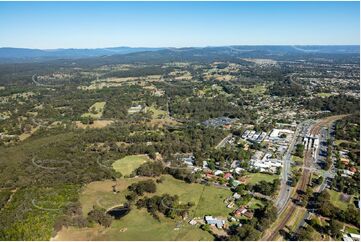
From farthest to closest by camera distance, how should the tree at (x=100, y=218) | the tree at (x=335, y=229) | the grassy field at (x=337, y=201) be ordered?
the grassy field at (x=337, y=201)
the tree at (x=100, y=218)
the tree at (x=335, y=229)

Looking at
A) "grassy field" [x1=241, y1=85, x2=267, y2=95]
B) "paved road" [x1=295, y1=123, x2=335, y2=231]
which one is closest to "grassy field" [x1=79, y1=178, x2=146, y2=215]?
"paved road" [x1=295, y1=123, x2=335, y2=231]

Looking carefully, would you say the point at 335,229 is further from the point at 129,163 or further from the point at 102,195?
the point at 129,163

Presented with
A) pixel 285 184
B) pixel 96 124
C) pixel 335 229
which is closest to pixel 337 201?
pixel 285 184

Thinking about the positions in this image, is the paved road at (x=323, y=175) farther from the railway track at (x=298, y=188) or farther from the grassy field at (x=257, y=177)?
the grassy field at (x=257, y=177)

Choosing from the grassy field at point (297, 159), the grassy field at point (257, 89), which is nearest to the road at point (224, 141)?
the grassy field at point (297, 159)

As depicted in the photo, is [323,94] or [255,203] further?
[323,94]

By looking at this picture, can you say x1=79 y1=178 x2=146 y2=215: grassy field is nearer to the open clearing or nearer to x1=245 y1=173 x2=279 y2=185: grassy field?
x1=245 y1=173 x2=279 y2=185: grassy field

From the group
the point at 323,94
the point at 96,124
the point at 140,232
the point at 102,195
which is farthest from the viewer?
the point at 323,94

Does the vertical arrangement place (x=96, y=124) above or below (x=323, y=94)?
below
